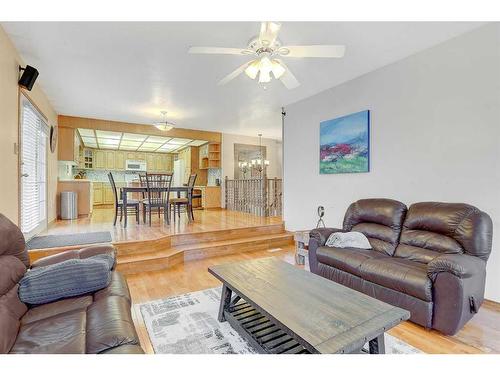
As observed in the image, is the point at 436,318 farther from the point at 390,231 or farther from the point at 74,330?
the point at 74,330

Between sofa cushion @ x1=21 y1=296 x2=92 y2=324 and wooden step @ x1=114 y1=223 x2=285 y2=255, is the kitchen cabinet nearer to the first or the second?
wooden step @ x1=114 y1=223 x2=285 y2=255

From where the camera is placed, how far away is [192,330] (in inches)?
77.7

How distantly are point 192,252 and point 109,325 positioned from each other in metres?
2.71

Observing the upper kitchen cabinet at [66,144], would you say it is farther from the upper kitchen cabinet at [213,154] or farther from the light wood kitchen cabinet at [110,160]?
the light wood kitchen cabinet at [110,160]

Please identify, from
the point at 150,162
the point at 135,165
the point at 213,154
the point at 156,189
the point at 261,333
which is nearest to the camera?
the point at 261,333

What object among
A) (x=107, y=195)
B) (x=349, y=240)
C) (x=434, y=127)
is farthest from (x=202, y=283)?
(x=107, y=195)

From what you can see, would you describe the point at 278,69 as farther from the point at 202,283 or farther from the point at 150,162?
the point at 150,162

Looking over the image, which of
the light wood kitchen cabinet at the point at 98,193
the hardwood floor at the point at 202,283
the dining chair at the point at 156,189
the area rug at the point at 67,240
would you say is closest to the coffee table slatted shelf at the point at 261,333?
the hardwood floor at the point at 202,283

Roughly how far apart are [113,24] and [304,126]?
3.18 metres

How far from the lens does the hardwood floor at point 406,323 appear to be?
1.79m

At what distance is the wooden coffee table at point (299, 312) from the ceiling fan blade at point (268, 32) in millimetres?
1860

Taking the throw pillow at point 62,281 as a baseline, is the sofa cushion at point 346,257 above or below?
below

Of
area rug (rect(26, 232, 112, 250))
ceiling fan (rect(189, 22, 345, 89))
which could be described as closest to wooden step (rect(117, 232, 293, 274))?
area rug (rect(26, 232, 112, 250))

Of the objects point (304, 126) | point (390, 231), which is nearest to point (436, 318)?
point (390, 231)
